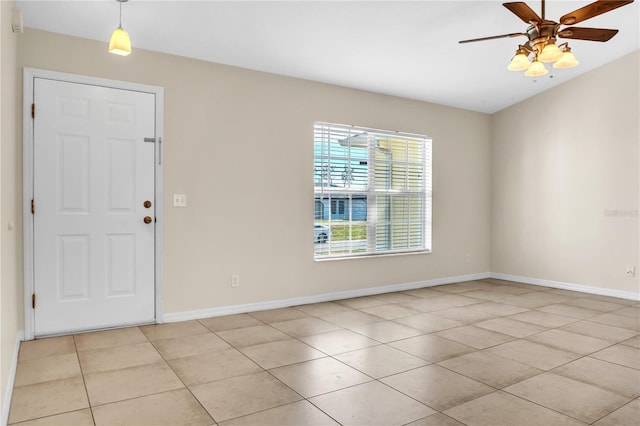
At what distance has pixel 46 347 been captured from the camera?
3225 mm

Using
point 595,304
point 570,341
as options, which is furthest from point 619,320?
point 570,341

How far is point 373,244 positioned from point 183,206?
2.41 meters


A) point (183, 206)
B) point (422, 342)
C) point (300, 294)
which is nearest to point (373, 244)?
point (300, 294)

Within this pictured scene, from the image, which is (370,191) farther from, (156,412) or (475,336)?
(156,412)

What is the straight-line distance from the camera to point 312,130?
15.6ft

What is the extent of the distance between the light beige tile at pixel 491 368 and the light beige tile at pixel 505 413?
0.72 ft

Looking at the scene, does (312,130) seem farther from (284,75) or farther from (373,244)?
(373,244)

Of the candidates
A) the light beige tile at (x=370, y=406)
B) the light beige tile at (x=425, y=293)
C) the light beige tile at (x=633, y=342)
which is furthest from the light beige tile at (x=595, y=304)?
the light beige tile at (x=370, y=406)

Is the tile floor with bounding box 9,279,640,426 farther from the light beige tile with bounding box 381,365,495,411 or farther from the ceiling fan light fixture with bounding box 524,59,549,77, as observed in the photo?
the ceiling fan light fixture with bounding box 524,59,549,77

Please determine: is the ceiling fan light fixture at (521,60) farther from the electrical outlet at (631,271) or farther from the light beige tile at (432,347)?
the electrical outlet at (631,271)

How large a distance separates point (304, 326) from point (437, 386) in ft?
5.03

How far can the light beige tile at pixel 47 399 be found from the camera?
2.23 metres

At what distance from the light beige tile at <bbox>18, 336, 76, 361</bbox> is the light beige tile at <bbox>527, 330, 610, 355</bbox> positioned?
3644mm

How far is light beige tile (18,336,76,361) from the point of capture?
3061 millimetres
